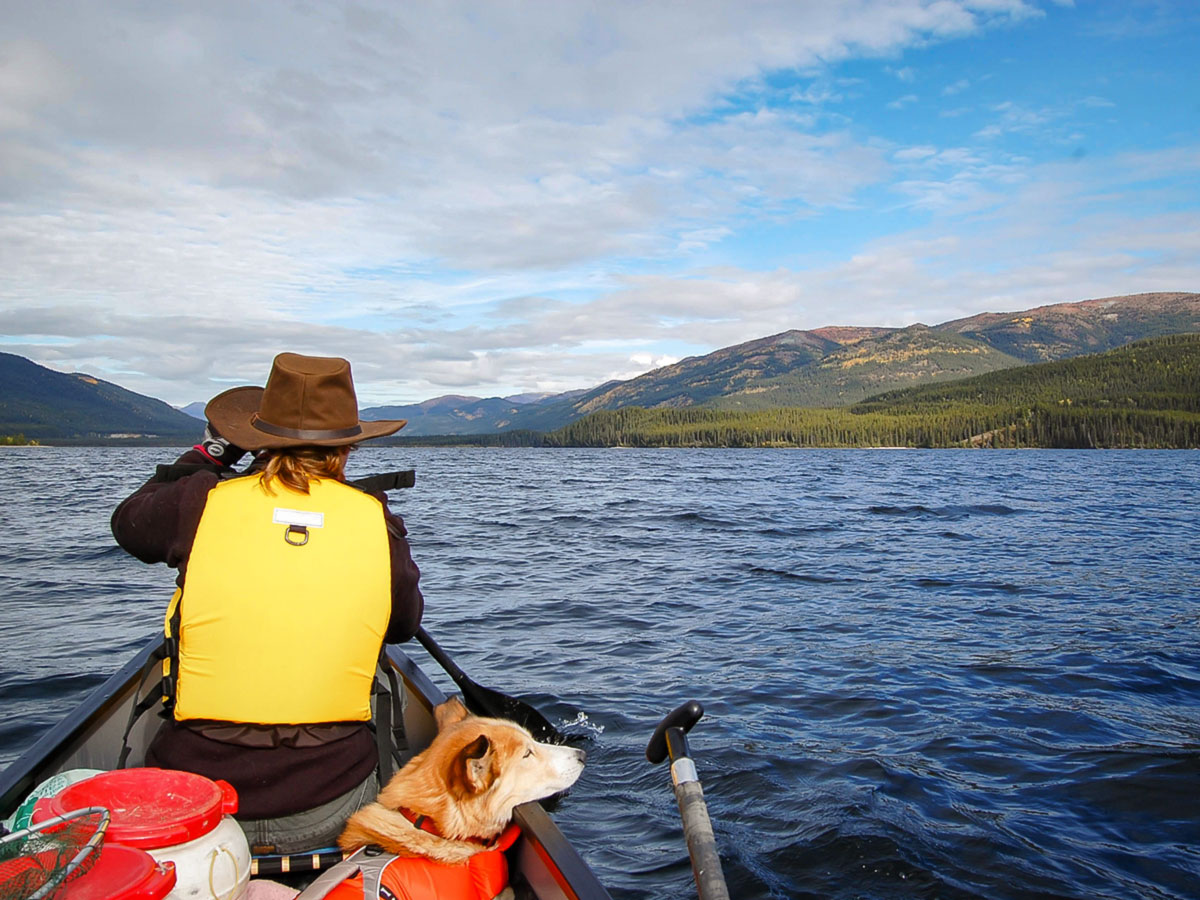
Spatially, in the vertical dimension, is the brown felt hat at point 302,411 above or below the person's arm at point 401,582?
above

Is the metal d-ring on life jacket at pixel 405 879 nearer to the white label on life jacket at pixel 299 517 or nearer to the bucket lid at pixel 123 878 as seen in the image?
the bucket lid at pixel 123 878

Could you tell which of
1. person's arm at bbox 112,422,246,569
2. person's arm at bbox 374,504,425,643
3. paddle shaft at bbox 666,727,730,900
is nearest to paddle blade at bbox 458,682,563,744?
person's arm at bbox 374,504,425,643

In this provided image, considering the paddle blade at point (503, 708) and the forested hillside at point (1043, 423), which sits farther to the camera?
the forested hillside at point (1043, 423)

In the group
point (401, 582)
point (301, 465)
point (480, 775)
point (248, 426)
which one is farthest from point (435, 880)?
point (248, 426)

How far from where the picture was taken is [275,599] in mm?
3854

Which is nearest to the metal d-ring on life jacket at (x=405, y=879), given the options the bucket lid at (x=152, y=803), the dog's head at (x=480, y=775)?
the dog's head at (x=480, y=775)

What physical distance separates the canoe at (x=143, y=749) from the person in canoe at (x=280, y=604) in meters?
0.43

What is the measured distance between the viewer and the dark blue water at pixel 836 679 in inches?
262

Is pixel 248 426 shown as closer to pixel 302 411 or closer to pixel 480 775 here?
pixel 302 411

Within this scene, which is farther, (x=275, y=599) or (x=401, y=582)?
(x=401, y=582)

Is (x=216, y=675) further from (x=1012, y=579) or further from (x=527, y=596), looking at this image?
(x=1012, y=579)

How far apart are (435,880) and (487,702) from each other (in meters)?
3.18

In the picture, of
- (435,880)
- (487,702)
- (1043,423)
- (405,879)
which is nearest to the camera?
(405,879)

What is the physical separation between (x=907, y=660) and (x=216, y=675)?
1042 cm
